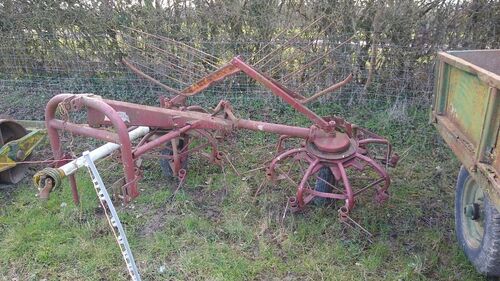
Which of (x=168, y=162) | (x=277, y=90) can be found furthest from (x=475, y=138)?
(x=168, y=162)

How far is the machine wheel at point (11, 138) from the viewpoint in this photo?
13.2ft

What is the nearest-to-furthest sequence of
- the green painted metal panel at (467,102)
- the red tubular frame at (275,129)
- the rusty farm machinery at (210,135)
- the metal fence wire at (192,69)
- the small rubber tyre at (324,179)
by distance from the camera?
the green painted metal panel at (467,102)
the rusty farm machinery at (210,135)
the red tubular frame at (275,129)
the small rubber tyre at (324,179)
the metal fence wire at (192,69)

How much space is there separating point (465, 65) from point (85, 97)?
2428 mm

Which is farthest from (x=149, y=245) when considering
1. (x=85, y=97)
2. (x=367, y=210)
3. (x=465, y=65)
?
(x=465, y=65)

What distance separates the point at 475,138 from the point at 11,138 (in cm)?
402

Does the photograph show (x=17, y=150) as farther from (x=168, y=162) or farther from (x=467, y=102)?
(x=467, y=102)

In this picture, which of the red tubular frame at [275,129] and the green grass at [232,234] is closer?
the green grass at [232,234]

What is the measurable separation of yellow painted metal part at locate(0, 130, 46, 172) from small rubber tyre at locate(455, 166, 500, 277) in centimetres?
365

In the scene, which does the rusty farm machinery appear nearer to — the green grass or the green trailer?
the green grass

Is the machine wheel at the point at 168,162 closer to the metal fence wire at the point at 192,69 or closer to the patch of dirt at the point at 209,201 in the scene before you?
the patch of dirt at the point at 209,201

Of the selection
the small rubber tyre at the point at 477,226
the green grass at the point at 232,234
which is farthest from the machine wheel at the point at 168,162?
the small rubber tyre at the point at 477,226

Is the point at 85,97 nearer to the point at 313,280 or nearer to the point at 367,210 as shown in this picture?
the point at 313,280

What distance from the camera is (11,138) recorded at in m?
4.20

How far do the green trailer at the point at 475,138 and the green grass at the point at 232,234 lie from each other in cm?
33
